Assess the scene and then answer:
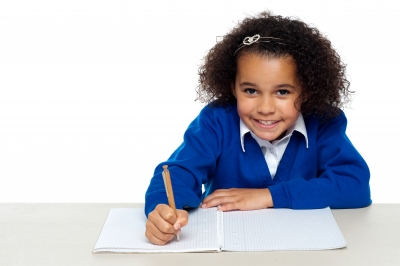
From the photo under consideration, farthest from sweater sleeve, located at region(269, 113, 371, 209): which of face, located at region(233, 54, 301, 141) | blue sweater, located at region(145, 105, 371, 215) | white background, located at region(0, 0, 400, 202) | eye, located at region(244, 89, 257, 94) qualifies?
white background, located at region(0, 0, 400, 202)

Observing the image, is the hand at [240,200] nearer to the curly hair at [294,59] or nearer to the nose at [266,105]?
the nose at [266,105]

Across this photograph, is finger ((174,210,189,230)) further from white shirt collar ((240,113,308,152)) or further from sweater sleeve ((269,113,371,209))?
white shirt collar ((240,113,308,152))

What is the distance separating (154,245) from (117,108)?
68.3 inches

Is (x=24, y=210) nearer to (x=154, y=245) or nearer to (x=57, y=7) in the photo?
(x=154, y=245)

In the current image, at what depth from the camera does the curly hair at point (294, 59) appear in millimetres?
1648

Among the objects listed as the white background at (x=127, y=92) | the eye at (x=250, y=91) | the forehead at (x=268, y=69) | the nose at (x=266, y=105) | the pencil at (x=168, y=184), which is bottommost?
the white background at (x=127, y=92)

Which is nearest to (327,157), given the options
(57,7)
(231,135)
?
(231,135)

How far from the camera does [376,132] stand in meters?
2.99

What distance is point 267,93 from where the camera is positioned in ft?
5.31

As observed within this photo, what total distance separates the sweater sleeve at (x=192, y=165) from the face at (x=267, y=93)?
94mm

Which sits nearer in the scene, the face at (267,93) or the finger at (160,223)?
the finger at (160,223)

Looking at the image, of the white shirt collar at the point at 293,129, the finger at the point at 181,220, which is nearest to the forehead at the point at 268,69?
the white shirt collar at the point at 293,129

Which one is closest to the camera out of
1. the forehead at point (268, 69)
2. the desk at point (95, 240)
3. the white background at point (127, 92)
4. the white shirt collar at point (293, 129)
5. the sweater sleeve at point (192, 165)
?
the desk at point (95, 240)

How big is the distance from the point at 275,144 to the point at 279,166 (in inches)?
2.3
